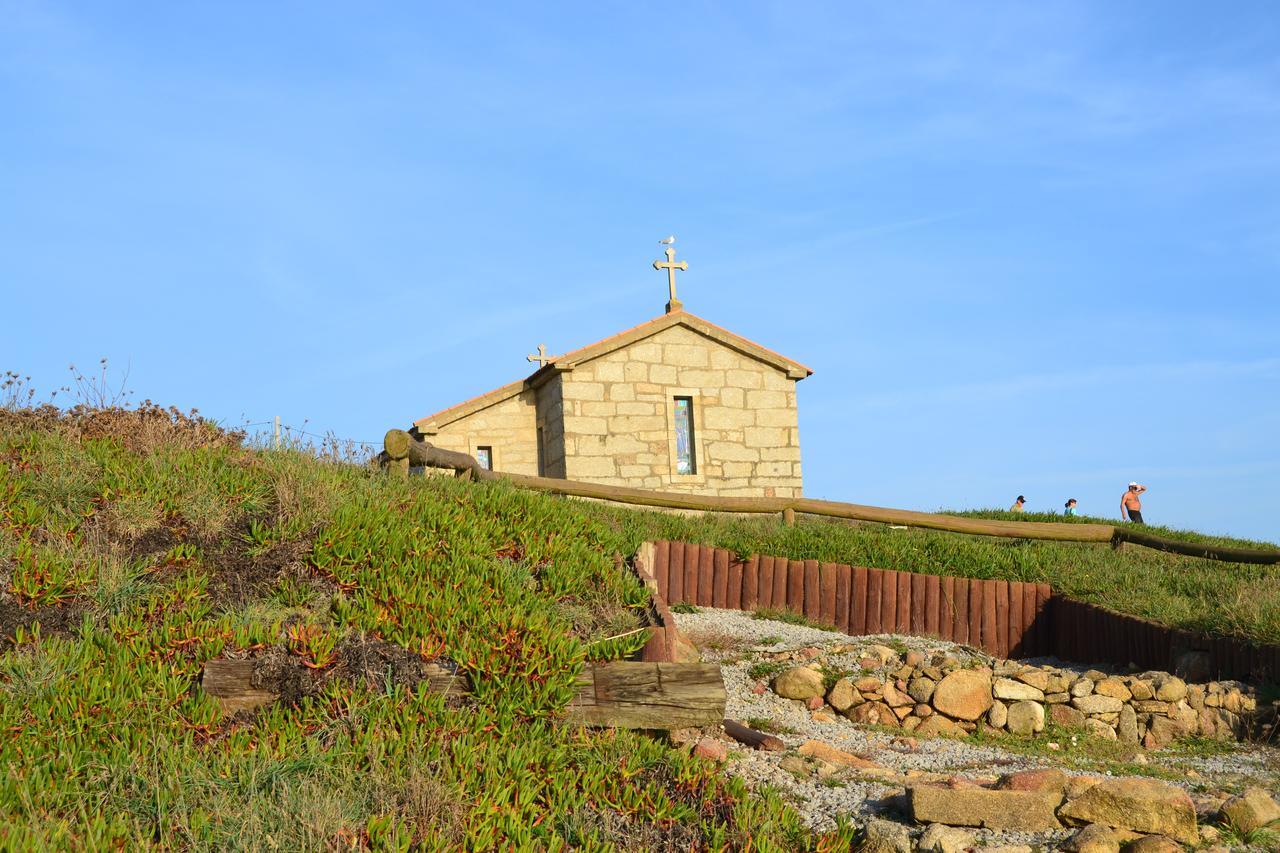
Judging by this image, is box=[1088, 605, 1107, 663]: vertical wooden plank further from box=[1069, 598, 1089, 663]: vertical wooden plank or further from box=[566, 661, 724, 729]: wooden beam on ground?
box=[566, 661, 724, 729]: wooden beam on ground

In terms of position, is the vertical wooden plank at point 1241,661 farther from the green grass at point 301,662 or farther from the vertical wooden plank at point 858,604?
the green grass at point 301,662

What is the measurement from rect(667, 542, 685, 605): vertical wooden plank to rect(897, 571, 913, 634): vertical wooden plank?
2.51 metres

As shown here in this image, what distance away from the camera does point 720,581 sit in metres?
13.2

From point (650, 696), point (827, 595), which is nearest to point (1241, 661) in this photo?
point (827, 595)

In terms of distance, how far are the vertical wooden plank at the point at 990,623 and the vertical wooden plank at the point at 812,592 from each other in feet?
6.48

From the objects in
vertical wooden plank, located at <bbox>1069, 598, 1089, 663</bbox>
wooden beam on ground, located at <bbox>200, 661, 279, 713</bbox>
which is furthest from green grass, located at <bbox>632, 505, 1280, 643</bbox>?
wooden beam on ground, located at <bbox>200, 661, 279, 713</bbox>

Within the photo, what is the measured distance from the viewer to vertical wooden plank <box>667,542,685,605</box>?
13.1 m

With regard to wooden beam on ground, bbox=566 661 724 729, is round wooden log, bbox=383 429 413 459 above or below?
above

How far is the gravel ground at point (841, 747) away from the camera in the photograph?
6.43 m

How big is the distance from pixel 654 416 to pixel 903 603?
10236 mm

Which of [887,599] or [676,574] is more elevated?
[676,574]

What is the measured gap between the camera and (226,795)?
530 centimetres

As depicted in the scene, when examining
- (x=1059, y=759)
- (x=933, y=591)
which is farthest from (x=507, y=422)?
(x=1059, y=759)

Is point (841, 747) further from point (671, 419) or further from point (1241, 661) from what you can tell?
point (671, 419)
